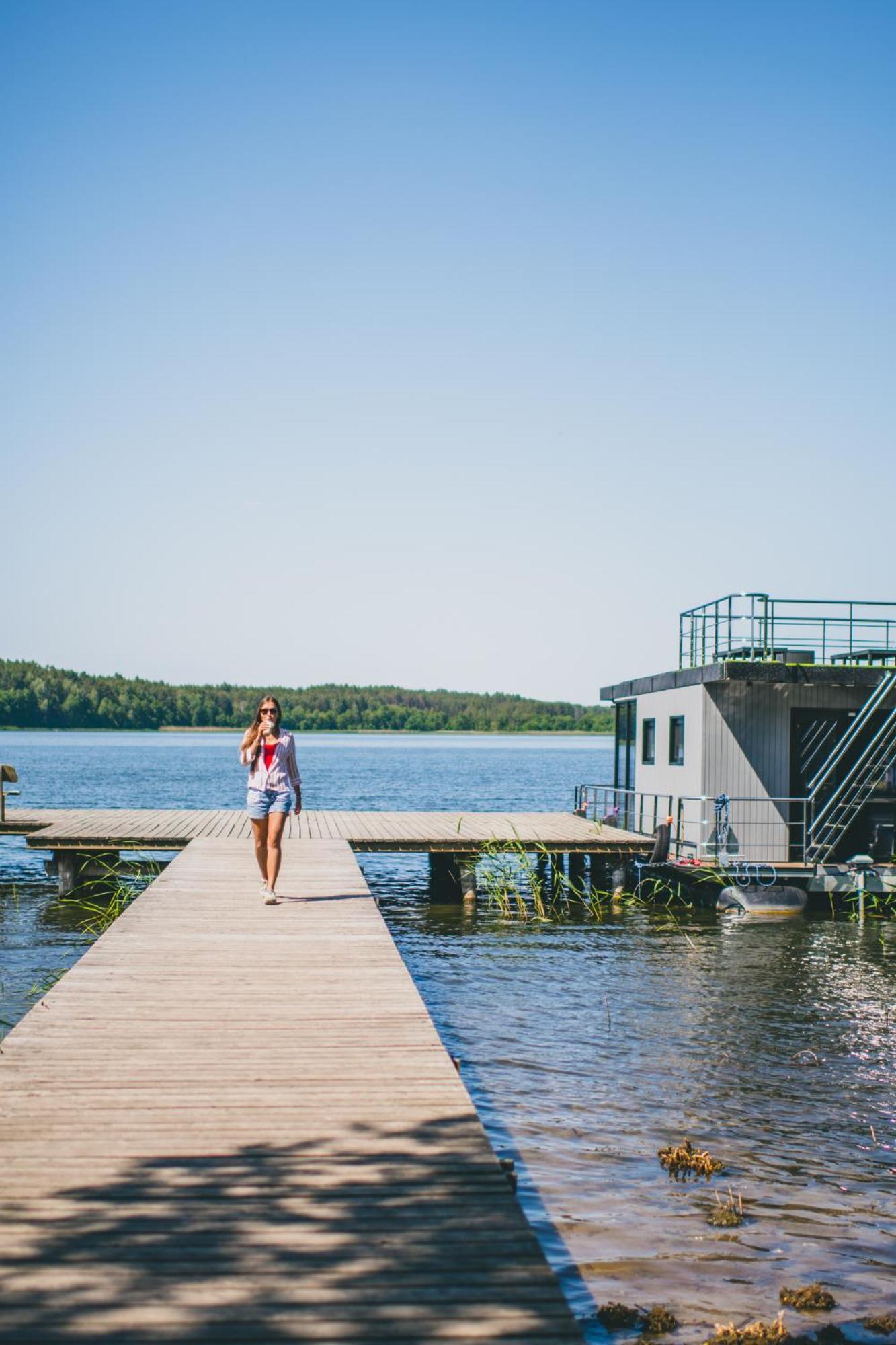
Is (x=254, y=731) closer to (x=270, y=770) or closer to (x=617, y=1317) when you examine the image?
(x=270, y=770)

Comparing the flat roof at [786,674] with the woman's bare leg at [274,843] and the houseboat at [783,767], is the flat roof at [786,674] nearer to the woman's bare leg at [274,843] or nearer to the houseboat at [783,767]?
the houseboat at [783,767]

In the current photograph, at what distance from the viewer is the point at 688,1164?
7738 mm

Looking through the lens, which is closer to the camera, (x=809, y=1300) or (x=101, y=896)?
(x=809, y=1300)

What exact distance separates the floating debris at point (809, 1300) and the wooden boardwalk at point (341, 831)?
1320cm

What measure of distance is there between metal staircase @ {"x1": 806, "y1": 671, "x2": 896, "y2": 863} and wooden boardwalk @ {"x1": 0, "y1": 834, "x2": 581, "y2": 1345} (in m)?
12.3

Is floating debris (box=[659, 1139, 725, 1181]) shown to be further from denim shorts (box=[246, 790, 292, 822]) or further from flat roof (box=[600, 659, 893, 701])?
flat roof (box=[600, 659, 893, 701])

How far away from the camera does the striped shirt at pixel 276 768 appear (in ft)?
38.0

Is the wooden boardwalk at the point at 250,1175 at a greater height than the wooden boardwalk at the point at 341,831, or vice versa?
the wooden boardwalk at the point at 250,1175

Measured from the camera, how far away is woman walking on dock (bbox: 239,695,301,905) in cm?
1155

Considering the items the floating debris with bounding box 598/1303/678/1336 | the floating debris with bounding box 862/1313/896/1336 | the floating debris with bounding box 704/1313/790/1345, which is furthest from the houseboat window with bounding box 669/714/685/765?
the floating debris with bounding box 704/1313/790/1345

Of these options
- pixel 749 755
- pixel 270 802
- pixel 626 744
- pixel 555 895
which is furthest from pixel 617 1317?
pixel 626 744

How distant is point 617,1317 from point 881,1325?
4.19 feet

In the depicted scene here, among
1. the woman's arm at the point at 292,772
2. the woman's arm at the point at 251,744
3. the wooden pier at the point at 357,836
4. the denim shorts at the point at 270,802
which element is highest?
the woman's arm at the point at 251,744

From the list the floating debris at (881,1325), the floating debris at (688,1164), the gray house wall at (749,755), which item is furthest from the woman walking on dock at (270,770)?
the gray house wall at (749,755)
